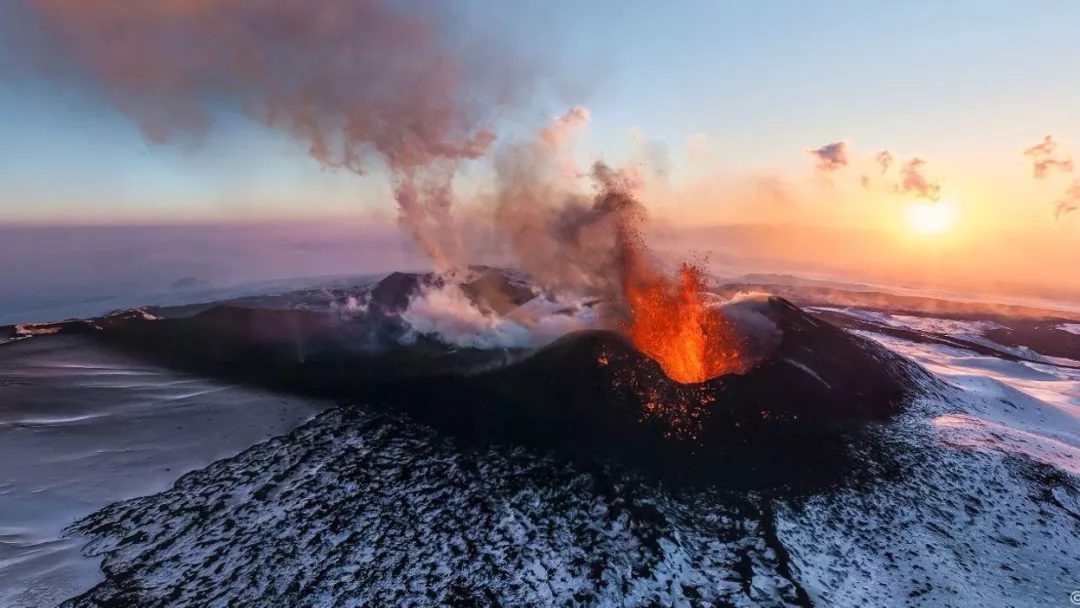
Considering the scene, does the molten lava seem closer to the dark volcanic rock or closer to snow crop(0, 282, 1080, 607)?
the dark volcanic rock

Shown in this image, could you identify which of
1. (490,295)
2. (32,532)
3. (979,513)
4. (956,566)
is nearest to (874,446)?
(979,513)

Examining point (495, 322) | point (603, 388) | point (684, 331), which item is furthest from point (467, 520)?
point (495, 322)

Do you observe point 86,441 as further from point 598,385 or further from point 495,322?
point 495,322

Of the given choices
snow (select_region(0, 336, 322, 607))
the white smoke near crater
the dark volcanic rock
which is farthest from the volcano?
snow (select_region(0, 336, 322, 607))

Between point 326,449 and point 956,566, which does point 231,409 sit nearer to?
point 326,449

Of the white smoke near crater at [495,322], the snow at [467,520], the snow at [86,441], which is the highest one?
the white smoke near crater at [495,322]

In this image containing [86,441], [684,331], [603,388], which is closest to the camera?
[86,441]

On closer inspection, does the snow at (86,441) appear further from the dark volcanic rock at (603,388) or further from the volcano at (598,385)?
the dark volcanic rock at (603,388)

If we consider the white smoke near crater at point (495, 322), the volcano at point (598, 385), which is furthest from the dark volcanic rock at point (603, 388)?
the white smoke near crater at point (495, 322)

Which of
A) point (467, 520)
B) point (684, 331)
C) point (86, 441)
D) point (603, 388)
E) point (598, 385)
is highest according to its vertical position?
point (684, 331)
